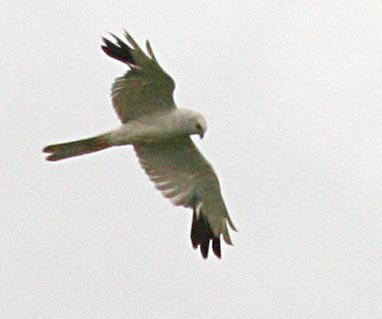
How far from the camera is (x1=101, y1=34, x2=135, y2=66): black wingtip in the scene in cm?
2103

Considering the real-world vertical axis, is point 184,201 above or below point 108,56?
below

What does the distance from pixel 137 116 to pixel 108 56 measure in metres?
0.96

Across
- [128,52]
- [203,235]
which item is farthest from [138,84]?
[203,235]

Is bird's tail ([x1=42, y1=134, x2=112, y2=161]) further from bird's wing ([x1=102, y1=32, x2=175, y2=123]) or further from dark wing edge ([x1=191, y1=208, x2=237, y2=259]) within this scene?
dark wing edge ([x1=191, y1=208, x2=237, y2=259])

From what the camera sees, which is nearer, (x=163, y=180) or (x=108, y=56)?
(x=108, y=56)

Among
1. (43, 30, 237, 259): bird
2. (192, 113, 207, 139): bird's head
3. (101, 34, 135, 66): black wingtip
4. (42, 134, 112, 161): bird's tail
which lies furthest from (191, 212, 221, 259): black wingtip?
(101, 34, 135, 66): black wingtip

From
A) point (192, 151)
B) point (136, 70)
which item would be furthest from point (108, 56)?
point (192, 151)

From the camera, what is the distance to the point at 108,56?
833 inches

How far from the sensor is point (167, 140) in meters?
21.8

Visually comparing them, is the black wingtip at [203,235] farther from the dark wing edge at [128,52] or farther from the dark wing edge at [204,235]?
the dark wing edge at [128,52]

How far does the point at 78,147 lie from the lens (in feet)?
70.9

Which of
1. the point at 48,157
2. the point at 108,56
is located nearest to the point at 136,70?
the point at 108,56

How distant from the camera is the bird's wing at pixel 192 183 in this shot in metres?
22.2

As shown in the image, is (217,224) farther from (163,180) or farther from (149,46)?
(149,46)
